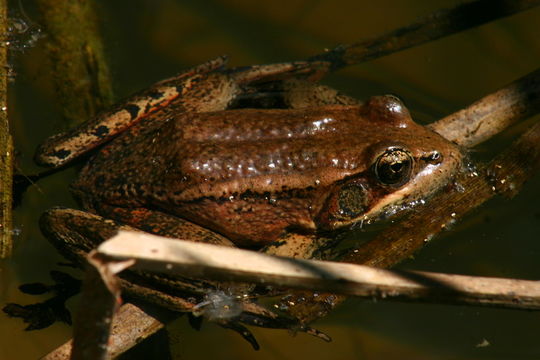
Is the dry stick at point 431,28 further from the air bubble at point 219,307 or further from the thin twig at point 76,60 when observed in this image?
the air bubble at point 219,307

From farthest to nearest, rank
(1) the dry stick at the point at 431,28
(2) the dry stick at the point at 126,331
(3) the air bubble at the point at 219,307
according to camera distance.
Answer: (1) the dry stick at the point at 431,28, (3) the air bubble at the point at 219,307, (2) the dry stick at the point at 126,331

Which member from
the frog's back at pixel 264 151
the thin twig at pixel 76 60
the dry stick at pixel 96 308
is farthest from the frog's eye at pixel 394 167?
the thin twig at pixel 76 60

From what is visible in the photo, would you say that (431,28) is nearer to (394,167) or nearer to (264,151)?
(394,167)

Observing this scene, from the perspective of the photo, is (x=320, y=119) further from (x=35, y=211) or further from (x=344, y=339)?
(x=35, y=211)

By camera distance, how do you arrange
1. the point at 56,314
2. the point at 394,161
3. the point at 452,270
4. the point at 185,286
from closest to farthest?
1. the point at 185,286
2. the point at 394,161
3. the point at 56,314
4. the point at 452,270

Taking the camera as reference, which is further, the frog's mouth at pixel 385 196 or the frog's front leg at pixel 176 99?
the frog's front leg at pixel 176 99

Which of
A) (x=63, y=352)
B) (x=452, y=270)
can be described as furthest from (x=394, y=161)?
(x=63, y=352)

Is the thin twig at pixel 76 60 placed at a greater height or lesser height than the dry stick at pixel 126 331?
greater

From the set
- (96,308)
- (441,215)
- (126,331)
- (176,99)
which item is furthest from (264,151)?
(96,308)

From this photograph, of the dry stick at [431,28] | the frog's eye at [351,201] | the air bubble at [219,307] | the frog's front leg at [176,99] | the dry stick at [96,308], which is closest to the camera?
the dry stick at [96,308]

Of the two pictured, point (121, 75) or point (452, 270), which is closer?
point (452, 270)
